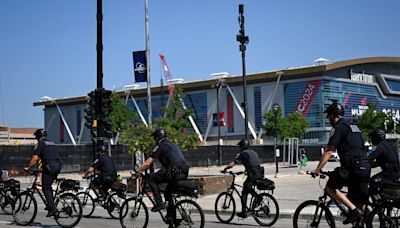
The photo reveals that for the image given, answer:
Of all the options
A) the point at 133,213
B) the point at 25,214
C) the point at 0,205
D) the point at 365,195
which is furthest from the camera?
the point at 0,205

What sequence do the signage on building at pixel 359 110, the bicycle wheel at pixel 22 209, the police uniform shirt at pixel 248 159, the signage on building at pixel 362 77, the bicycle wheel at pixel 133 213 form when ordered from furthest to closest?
the signage on building at pixel 362 77 → the signage on building at pixel 359 110 → the bicycle wheel at pixel 22 209 → the police uniform shirt at pixel 248 159 → the bicycle wheel at pixel 133 213

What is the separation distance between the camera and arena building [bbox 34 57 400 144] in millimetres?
88000

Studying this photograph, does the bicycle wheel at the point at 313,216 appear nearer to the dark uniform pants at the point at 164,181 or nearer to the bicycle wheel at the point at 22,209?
the dark uniform pants at the point at 164,181

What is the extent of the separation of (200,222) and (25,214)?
4.47m

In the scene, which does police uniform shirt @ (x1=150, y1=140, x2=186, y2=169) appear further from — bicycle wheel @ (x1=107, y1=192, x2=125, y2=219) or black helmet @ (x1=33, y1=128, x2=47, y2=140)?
bicycle wheel @ (x1=107, y1=192, x2=125, y2=219)

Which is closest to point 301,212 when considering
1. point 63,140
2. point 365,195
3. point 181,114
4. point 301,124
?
point 365,195

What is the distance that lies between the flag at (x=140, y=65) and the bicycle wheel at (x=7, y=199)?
1044cm

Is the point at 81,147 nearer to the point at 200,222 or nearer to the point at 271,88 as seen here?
the point at 200,222

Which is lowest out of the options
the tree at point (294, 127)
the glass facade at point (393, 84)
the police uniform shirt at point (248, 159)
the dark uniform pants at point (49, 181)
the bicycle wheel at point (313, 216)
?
the bicycle wheel at point (313, 216)

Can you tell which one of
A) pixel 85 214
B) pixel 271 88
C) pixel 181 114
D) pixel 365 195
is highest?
pixel 271 88

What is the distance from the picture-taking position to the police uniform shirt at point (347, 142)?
801 centimetres

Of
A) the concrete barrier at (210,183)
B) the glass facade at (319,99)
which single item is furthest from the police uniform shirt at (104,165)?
the glass facade at (319,99)

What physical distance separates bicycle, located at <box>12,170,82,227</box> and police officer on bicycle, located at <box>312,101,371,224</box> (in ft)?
17.2

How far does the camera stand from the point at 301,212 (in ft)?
28.3
